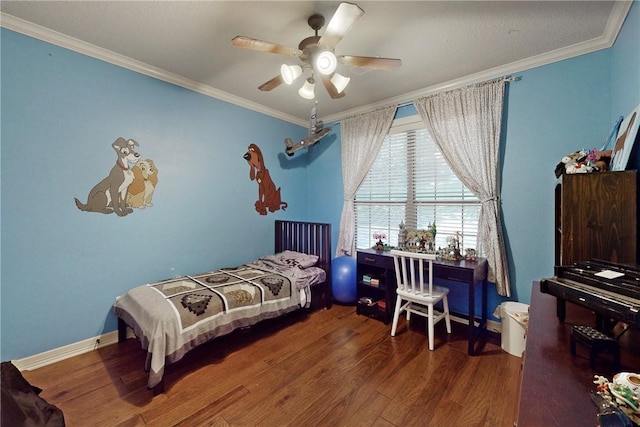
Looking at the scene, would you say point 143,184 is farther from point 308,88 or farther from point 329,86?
point 329,86

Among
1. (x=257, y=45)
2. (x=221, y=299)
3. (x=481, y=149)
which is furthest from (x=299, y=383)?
(x=481, y=149)

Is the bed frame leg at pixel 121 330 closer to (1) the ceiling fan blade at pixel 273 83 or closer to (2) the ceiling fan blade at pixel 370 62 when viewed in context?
(1) the ceiling fan blade at pixel 273 83


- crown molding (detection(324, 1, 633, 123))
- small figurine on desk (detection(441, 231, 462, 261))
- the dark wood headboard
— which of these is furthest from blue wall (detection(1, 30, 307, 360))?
small figurine on desk (detection(441, 231, 462, 261))

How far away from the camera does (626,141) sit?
1.38 metres

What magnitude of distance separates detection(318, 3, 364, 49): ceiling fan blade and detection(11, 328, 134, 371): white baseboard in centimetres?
296

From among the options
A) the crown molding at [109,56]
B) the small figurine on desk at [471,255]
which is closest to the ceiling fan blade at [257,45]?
the crown molding at [109,56]

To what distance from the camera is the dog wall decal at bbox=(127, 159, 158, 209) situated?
2396 mm

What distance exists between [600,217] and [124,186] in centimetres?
342

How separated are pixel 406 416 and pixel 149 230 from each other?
2.60 meters

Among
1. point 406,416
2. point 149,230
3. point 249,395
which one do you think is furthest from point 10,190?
point 406,416

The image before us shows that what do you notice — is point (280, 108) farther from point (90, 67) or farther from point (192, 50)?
point (90, 67)

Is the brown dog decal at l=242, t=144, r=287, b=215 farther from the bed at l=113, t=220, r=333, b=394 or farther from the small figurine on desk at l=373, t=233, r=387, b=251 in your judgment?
the small figurine on desk at l=373, t=233, r=387, b=251

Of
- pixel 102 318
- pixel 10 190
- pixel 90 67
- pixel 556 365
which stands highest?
pixel 90 67

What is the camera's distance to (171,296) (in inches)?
81.2
